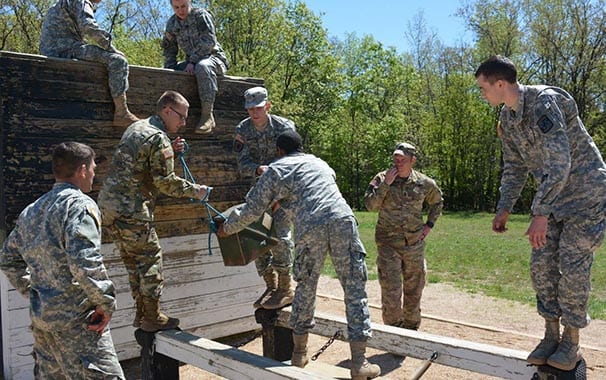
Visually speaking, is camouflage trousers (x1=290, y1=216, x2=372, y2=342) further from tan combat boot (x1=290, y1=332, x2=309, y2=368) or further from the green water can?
the green water can

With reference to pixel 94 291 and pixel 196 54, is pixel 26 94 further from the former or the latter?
pixel 94 291

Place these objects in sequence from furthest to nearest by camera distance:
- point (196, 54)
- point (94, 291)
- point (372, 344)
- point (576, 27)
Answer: point (576, 27) → point (196, 54) → point (372, 344) → point (94, 291)

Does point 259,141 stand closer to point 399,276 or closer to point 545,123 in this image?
point 399,276

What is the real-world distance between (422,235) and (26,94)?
4.50 m

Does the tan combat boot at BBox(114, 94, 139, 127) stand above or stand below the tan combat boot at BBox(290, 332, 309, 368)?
above

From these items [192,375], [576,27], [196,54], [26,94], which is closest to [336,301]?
[192,375]

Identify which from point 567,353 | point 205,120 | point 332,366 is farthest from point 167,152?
point 567,353

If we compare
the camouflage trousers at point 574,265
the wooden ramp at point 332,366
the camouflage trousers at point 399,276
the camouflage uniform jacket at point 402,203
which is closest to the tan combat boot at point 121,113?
the wooden ramp at point 332,366

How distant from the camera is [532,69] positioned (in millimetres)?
32781

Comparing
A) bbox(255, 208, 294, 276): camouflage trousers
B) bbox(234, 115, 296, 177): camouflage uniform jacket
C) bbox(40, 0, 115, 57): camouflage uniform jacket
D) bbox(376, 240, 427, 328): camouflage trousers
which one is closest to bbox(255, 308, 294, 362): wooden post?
bbox(255, 208, 294, 276): camouflage trousers

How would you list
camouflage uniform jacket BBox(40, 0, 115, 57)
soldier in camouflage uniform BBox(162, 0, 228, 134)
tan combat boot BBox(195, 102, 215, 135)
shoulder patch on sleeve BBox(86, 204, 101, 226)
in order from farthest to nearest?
tan combat boot BBox(195, 102, 215, 135) → soldier in camouflage uniform BBox(162, 0, 228, 134) → camouflage uniform jacket BBox(40, 0, 115, 57) → shoulder patch on sleeve BBox(86, 204, 101, 226)

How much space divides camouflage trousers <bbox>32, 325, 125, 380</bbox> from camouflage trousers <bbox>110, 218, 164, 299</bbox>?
119 cm

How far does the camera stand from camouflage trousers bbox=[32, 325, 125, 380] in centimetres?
365

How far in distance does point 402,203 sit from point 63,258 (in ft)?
13.6
